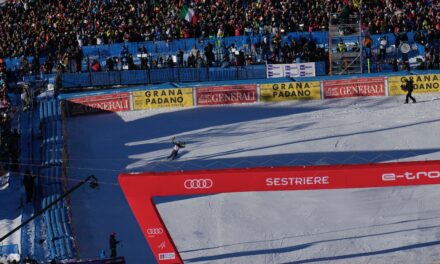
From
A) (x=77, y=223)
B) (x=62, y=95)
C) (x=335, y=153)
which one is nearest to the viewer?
(x=77, y=223)

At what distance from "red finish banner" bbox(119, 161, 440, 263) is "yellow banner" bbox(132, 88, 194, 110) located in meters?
16.1

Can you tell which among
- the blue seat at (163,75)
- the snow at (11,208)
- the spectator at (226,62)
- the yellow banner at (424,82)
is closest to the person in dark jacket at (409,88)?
the yellow banner at (424,82)

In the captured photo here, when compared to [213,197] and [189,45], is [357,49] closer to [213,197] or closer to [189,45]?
[189,45]

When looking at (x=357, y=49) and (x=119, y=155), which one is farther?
(x=357, y=49)

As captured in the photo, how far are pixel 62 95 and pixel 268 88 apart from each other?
7586 mm

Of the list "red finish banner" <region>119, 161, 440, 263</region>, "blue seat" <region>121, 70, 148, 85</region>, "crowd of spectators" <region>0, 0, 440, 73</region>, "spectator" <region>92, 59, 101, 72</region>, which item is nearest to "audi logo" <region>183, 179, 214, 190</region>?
"red finish banner" <region>119, 161, 440, 263</region>

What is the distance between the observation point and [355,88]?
44406mm

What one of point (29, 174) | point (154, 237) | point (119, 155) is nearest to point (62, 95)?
point (119, 155)

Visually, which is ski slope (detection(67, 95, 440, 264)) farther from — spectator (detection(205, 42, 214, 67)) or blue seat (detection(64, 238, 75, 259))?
spectator (detection(205, 42, 214, 67))

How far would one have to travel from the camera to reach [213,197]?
3500 centimetres

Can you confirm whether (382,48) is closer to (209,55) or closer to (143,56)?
(209,55)

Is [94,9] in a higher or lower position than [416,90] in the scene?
higher

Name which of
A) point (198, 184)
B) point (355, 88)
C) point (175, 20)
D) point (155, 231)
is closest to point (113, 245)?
point (155, 231)

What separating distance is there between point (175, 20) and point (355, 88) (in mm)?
9435
